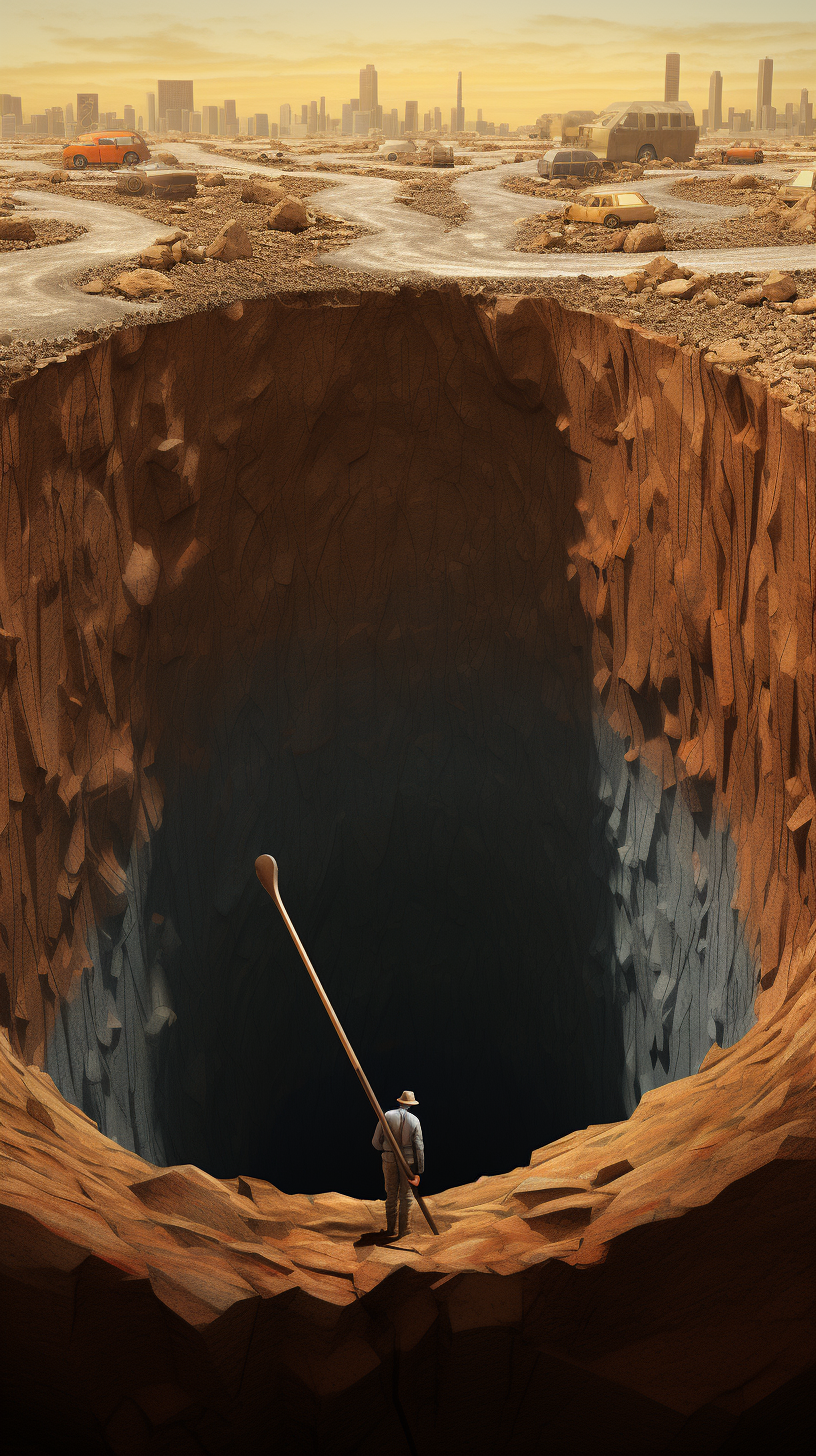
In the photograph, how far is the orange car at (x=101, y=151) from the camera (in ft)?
49.8

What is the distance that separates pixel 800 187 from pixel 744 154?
4057 mm

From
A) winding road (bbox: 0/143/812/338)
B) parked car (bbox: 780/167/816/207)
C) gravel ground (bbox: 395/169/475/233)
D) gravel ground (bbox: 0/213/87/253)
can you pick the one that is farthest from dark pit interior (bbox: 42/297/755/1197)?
parked car (bbox: 780/167/816/207)

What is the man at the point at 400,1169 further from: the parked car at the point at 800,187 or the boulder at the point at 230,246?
the parked car at the point at 800,187

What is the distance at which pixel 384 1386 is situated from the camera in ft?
10.6

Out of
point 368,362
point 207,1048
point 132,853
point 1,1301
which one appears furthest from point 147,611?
point 1,1301

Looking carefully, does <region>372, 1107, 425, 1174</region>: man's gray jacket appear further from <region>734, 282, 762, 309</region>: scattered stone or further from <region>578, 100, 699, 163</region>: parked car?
<region>578, 100, 699, 163</region>: parked car

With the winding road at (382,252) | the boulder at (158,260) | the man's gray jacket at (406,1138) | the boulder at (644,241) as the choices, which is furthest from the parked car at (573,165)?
the man's gray jacket at (406,1138)

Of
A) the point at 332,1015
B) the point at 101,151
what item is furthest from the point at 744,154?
the point at 332,1015

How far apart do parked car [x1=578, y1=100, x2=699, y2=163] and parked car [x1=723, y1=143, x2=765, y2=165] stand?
643mm

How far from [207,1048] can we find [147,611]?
3.91 metres

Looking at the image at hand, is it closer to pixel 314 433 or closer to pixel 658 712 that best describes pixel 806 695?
pixel 658 712

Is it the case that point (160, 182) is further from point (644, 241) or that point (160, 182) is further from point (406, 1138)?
point (406, 1138)

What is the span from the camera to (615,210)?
1167 cm

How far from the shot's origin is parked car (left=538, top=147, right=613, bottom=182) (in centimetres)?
1558
